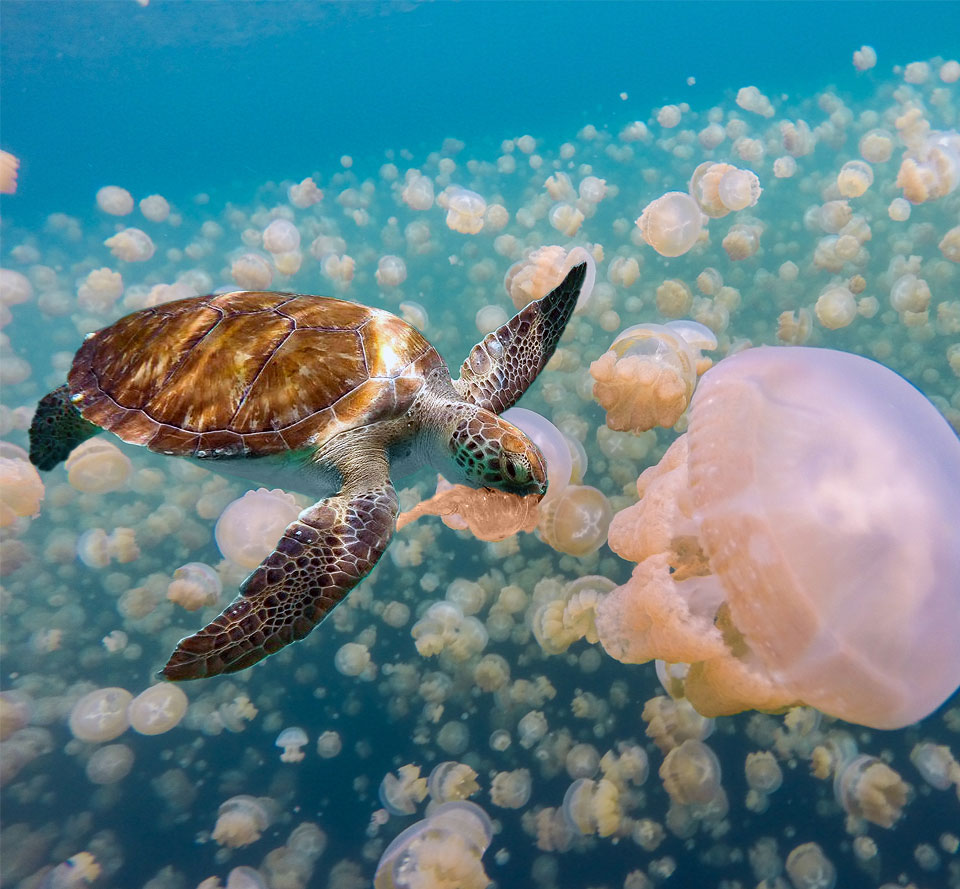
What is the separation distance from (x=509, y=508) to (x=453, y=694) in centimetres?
213

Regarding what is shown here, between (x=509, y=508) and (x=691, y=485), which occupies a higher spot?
(x=691, y=485)

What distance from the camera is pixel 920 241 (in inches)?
251

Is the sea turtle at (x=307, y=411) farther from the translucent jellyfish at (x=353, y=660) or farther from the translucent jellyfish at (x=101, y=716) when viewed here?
the translucent jellyfish at (x=101, y=716)

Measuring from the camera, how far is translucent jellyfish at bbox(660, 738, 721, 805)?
345cm

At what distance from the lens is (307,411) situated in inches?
99.2

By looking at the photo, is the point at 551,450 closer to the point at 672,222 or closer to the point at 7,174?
the point at 672,222

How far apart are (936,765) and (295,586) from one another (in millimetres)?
5032

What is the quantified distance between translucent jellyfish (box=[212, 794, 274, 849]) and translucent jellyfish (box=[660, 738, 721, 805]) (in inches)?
130

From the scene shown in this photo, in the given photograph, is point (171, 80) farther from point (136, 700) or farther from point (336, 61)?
point (136, 700)

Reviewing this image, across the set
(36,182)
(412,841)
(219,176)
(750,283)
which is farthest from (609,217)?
(36,182)

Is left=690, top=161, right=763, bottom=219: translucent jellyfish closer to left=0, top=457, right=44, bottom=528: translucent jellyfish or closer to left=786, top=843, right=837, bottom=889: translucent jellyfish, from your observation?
left=786, top=843, right=837, bottom=889: translucent jellyfish

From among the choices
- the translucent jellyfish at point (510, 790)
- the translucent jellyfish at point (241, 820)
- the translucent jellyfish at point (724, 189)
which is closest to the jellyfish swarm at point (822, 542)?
the translucent jellyfish at point (510, 790)

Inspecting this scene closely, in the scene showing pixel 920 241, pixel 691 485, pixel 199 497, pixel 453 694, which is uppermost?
pixel 920 241

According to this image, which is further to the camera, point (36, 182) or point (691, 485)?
point (36, 182)
